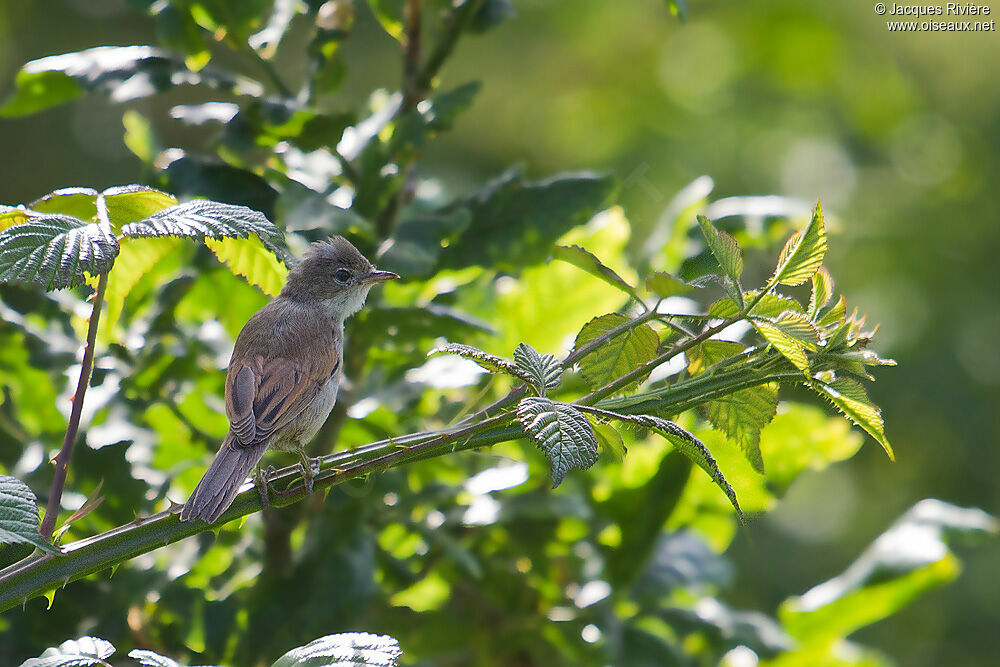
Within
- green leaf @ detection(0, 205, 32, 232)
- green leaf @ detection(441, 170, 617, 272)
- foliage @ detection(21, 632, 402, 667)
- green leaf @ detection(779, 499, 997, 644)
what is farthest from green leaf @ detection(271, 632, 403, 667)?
green leaf @ detection(779, 499, 997, 644)

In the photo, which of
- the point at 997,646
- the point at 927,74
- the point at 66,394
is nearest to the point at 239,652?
the point at 66,394

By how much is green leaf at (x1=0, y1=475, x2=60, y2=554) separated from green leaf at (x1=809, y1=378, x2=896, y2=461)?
0.68 metres

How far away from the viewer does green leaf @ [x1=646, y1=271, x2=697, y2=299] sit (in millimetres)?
855

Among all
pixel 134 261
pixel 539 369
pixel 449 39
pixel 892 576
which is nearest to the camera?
pixel 539 369

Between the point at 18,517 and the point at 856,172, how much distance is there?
3916mm

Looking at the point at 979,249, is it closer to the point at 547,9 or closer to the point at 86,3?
the point at 547,9

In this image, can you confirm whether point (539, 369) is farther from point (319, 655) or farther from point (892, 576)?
point (892, 576)

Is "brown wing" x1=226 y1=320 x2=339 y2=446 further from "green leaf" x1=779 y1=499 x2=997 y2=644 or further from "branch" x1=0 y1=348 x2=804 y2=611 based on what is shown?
"green leaf" x1=779 y1=499 x2=997 y2=644

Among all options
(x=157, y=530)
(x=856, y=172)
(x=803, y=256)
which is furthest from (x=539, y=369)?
(x=856, y=172)

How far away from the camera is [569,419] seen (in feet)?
2.54

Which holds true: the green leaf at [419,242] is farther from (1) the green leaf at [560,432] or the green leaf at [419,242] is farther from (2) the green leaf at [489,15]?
(1) the green leaf at [560,432]

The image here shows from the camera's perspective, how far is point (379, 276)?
1.44m

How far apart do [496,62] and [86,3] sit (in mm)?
2300

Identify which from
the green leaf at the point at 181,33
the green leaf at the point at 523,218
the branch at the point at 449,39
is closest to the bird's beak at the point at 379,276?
the green leaf at the point at 523,218
